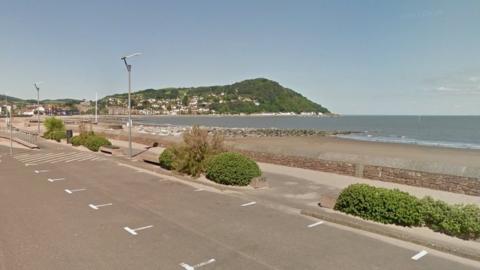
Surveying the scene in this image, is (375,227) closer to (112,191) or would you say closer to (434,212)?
(434,212)

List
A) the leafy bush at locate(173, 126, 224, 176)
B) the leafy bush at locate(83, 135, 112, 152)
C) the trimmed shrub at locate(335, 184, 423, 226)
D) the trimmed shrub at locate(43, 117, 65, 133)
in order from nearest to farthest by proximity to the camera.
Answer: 1. the trimmed shrub at locate(335, 184, 423, 226)
2. the leafy bush at locate(173, 126, 224, 176)
3. the leafy bush at locate(83, 135, 112, 152)
4. the trimmed shrub at locate(43, 117, 65, 133)

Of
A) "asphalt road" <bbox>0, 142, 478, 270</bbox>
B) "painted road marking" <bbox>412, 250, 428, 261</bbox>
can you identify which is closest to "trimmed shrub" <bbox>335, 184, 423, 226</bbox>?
"asphalt road" <bbox>0, 142, 478, 270</bbox>

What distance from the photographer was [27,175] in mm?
13297

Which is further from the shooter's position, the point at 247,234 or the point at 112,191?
the point at 112,191

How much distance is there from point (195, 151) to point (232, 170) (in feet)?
8.45

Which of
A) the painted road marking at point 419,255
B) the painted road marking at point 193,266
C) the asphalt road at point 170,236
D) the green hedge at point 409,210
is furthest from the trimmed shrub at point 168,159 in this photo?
the painted road marking at point 419,255

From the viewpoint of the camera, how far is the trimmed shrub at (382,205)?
7.00m

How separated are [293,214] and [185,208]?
258 centimetres

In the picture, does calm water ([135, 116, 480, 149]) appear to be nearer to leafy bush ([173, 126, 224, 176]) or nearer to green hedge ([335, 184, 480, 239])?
leafy bush ([173, 126, 224, 176])

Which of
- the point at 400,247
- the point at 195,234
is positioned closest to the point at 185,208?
the point at 195,234

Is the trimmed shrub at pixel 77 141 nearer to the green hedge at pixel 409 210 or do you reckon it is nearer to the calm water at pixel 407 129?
the green hedge at pixel 409 210

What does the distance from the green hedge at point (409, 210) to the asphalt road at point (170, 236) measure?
3.14ft

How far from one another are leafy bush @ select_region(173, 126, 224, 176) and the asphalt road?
7.97 feet

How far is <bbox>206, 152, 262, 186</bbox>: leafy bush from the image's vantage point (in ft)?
36.4
